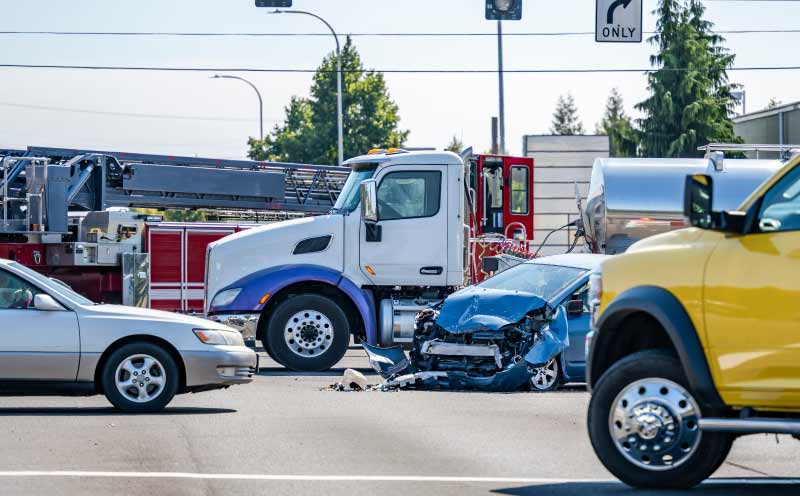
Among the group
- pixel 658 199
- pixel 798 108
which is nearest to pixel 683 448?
pixel 658 199

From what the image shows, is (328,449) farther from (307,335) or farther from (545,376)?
(307,335)

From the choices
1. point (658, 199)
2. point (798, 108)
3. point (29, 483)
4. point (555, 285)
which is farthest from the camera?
point (798, 108)

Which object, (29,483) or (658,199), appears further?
(658,199)

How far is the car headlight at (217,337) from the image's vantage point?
12750 mm

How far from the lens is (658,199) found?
64.2 ft

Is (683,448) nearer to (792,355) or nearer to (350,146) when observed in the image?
(792,355)

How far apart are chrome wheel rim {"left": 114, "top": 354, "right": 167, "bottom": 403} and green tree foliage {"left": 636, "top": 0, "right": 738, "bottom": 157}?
4594 centimetres

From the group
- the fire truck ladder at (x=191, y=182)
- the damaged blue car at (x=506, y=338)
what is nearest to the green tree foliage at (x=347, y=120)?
the fire truck ladder at (x=191, y=182)

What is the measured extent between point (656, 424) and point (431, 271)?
10582 millimetres

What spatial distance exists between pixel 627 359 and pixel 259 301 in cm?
1032

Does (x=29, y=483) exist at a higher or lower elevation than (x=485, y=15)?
lower

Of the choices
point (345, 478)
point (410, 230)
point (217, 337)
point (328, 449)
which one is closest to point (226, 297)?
point (410, 230)

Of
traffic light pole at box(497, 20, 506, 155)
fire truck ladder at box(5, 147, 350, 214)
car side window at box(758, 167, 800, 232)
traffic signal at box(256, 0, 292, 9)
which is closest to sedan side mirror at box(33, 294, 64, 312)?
car side window at box(758, 167, 800, 232)

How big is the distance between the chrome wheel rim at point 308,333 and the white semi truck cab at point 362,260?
0.04 feet
